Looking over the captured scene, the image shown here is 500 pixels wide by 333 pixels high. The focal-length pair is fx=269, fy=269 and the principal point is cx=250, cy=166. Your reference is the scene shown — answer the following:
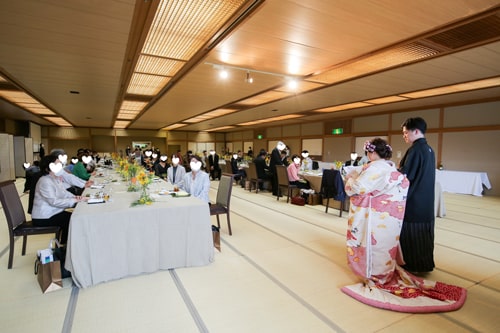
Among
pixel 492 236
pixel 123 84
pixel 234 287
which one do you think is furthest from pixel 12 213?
pixel 492 236

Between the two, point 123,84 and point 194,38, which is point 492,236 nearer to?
point 194,38

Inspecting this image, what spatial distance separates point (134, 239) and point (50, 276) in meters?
0.72

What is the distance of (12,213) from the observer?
2.72 metres

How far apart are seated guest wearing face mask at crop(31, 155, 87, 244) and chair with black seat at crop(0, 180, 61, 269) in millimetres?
72

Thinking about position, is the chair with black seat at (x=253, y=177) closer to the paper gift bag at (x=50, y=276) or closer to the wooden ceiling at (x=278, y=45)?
the wooden ceiling at (x=278, y=45)

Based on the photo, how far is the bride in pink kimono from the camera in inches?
91.0

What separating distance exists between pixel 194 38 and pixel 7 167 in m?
10.4

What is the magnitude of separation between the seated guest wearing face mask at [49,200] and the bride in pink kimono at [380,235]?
114 inches

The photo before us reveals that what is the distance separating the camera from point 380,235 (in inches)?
94.7

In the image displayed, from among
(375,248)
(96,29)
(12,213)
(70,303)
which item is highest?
(96,29)

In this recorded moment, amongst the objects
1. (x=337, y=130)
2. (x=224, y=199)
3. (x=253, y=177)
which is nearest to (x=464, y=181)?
(x=337, y=130)

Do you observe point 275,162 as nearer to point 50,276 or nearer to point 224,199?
point 224,199

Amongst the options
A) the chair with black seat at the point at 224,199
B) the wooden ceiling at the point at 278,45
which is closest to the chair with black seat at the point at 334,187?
the wooden ceiling at the point at 278,45

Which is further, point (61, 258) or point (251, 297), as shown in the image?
point (61, 258)
